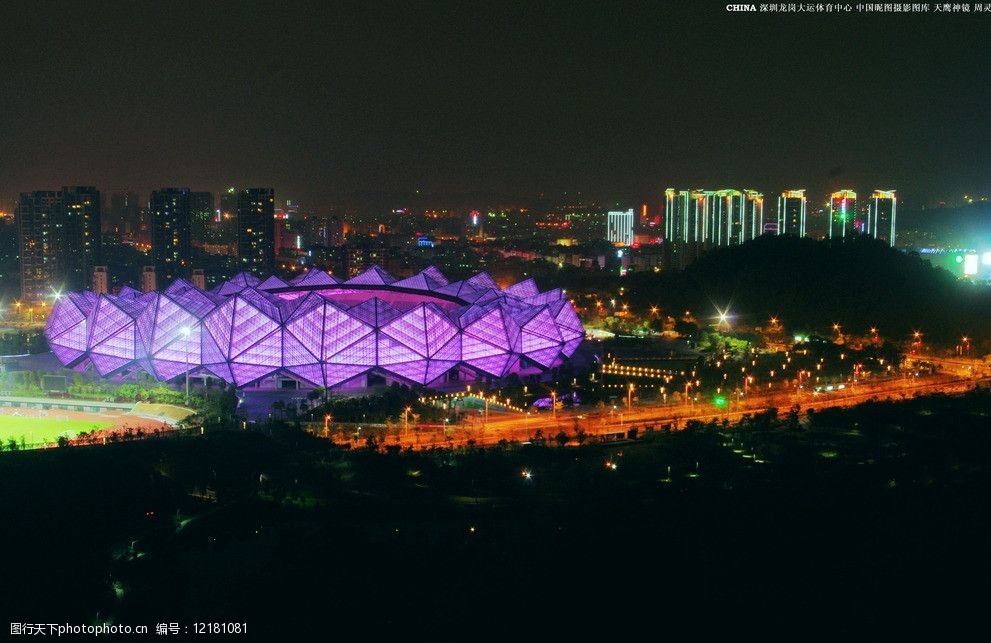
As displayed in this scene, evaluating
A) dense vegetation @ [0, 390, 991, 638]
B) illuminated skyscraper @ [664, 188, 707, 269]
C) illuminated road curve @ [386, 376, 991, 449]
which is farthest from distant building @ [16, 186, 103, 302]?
illuminated road curve @ [386, 376, 991, 449]

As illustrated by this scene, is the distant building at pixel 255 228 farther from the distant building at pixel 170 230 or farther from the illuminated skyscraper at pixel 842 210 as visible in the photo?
the illuminated skyscraper at pixel 842 210

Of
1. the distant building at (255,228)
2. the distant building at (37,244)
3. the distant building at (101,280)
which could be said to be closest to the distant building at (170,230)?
the distant building at (255,228)

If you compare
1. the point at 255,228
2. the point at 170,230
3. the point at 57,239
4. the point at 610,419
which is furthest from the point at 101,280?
the point at 610,419

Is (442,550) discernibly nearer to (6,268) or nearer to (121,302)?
(121,302)

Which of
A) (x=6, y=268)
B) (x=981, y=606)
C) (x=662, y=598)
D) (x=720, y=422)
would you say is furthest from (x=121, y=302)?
(x=6, y=268)

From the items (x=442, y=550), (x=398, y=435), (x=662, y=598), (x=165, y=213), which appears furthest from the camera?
(x=165, y=213)

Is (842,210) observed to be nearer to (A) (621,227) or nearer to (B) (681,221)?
(B) (681,221)
